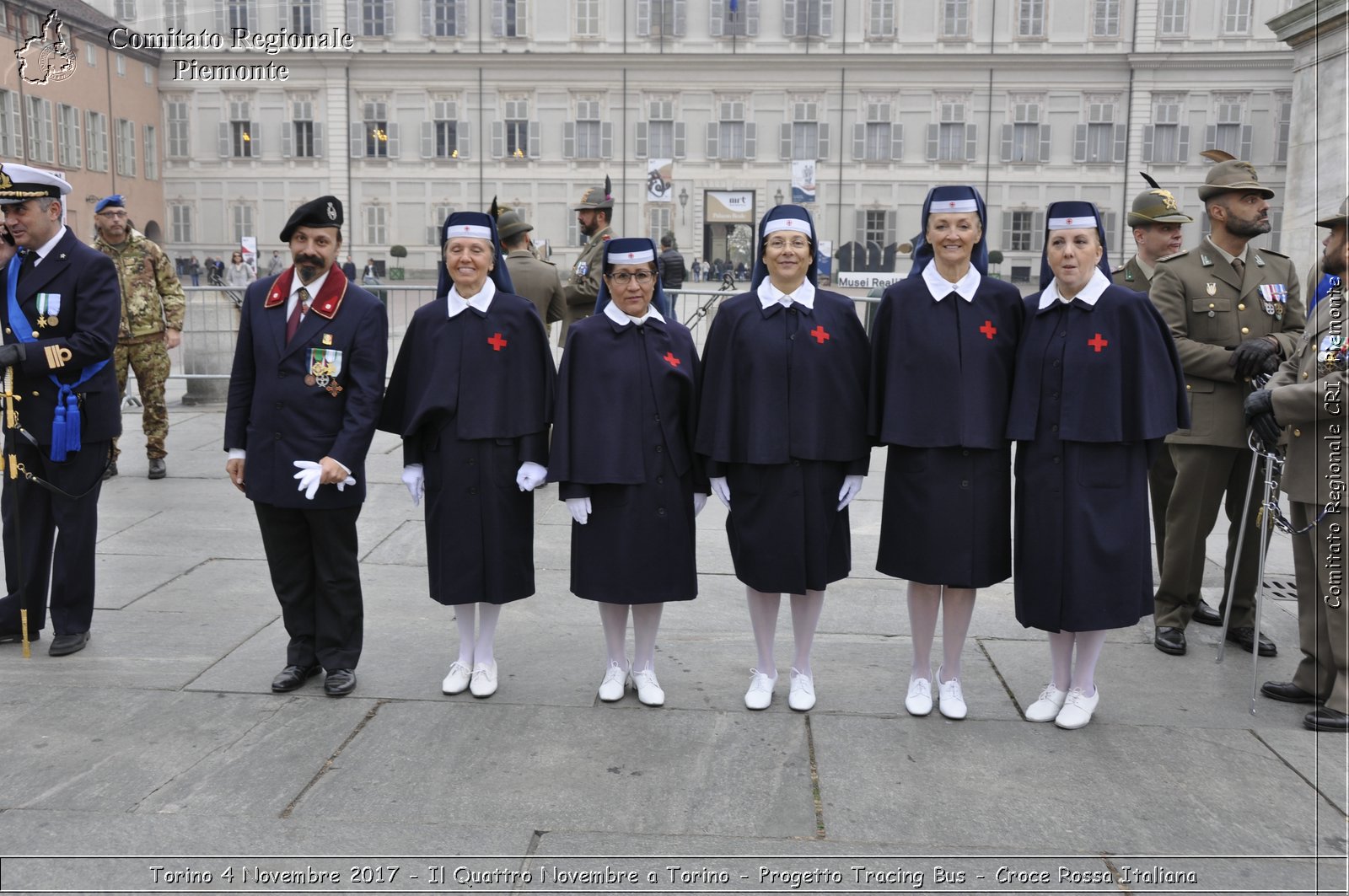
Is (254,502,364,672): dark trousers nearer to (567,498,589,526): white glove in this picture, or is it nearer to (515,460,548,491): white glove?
(515,460,548,491): white glove

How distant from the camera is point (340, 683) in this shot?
15.7ft

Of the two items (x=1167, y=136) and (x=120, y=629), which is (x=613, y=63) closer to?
(x=1167, y=136)

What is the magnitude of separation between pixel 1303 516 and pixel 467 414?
3.45 m

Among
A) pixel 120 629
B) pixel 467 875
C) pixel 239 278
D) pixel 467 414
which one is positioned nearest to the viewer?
pixel 467 875

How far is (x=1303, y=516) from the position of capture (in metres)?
4.78

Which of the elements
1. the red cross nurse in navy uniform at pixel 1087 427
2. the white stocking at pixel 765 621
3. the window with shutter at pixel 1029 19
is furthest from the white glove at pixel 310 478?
the window with shutter at pixel 1029 19

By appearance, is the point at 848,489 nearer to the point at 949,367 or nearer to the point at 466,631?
the point at 949,367

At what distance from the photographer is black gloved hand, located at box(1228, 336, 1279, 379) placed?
518 centimetres

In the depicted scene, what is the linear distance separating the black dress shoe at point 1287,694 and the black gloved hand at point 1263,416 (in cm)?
101

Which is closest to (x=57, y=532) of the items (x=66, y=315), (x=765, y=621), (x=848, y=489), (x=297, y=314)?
(x=66, y=315)

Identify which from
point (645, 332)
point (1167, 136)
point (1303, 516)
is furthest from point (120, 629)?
point (1167, 136)

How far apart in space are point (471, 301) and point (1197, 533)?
3649 mm

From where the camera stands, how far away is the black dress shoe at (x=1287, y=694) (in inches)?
188

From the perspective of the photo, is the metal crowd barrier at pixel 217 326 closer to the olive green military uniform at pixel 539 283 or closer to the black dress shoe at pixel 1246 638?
the olive green military uniform at pixel 539 283
